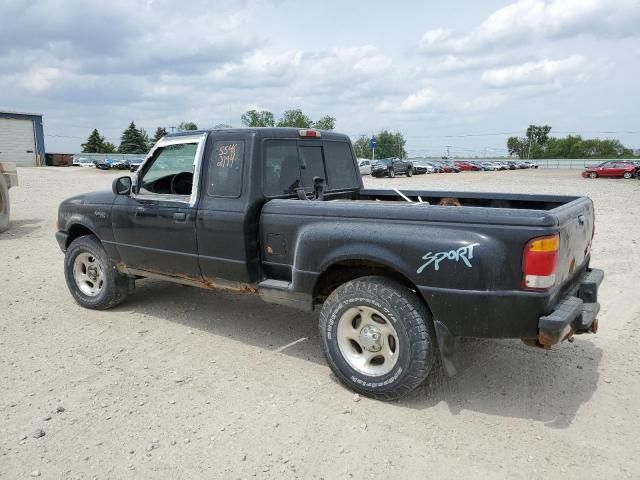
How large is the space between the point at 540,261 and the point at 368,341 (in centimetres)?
131

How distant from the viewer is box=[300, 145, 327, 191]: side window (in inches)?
193

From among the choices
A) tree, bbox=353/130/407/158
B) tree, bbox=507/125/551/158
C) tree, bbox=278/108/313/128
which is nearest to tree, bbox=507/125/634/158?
tree, bbox=507/125/551/158

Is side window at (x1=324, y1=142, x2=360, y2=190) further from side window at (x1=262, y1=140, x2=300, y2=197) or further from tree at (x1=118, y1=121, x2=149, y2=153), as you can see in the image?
tree at (x1=118, y1=121, x2=149, y2=153)

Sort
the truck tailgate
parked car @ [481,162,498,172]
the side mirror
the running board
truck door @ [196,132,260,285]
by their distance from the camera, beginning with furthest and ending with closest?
1. parked car @ [481,162,498,172]
2. the side mirror
3. truck door @ [196,132,260,285]
4. the running board
5. the truck tailgate

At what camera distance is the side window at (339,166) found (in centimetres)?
525

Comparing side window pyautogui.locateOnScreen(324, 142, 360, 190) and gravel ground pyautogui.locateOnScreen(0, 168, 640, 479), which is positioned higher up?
side window pyautogui.locateOnScreen(324, 142, 360, 190)

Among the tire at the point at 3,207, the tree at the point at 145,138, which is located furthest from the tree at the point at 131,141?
the tire at the point at 3,207

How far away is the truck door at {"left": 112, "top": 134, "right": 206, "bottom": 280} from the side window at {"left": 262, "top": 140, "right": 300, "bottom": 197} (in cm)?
66

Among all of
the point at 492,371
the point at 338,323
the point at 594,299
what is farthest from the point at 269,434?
the point at 594,299

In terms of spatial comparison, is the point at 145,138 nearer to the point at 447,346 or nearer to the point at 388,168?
the point at 388,168

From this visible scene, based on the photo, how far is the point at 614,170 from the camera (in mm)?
37438

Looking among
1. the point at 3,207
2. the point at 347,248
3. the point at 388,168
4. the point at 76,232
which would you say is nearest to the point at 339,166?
the point at 347,248

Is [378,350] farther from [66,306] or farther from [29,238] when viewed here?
[29,238]

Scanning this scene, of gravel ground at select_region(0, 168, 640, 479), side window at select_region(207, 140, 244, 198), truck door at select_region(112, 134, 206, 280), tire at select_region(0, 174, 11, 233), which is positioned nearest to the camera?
gravel ground at select_region(0, 168, 640, 479)
